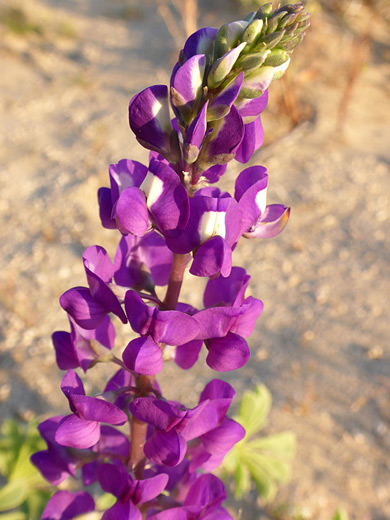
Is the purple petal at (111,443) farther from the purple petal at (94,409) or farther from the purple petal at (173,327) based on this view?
the purple petal at (173,327)

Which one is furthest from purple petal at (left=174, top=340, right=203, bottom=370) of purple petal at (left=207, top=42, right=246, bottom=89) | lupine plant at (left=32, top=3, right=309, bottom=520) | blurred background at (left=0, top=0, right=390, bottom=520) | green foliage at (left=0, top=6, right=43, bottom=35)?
green foliage at (left=0, top=6, right=43, bottom=35)

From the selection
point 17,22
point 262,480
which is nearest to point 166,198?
point 262,480

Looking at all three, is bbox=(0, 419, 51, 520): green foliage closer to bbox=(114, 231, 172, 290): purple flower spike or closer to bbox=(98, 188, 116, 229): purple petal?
bbox=(114, 231, 172, 290): purple flower spike

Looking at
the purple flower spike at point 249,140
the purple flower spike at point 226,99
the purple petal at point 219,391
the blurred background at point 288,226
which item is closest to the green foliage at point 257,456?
the blurred background at point 288,226

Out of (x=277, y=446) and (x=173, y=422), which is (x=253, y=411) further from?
(x=173, y=422)

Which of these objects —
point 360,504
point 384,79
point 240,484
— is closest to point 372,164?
point 384,79
